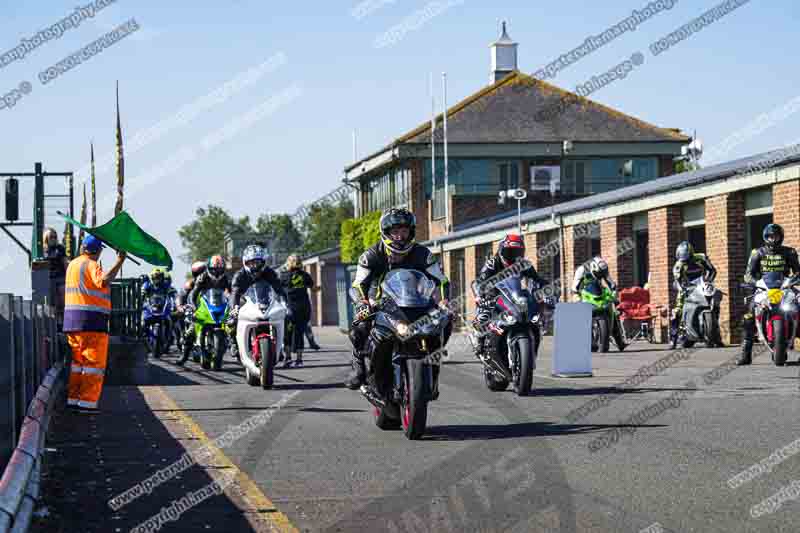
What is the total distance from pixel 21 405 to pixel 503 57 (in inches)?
2678

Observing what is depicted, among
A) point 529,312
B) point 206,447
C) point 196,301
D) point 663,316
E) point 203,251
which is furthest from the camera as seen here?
point 203,251

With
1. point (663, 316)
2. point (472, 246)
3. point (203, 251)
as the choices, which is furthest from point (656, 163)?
point (203, 251)

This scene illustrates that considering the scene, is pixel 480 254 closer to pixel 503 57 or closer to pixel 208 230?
pixel 503 57

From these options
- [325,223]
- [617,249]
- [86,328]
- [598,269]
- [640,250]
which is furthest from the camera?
[325,223]

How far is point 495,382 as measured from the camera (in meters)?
14.7

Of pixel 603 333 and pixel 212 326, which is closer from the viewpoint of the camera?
pixel 212 326

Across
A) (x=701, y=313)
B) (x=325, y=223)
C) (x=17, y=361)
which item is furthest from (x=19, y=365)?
(x=325, y=223)

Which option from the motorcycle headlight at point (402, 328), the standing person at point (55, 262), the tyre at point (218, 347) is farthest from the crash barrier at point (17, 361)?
the tyre at point (218, 347)

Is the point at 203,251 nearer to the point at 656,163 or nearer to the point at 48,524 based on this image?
the point at 656,163

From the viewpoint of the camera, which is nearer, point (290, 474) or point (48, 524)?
point (48, 524)

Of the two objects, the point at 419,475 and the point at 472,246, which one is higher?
the point at 472,246

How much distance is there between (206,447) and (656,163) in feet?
186

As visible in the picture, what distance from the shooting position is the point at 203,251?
502 feet

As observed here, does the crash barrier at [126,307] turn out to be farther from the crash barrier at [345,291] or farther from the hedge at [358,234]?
the hedge at [358,234]
